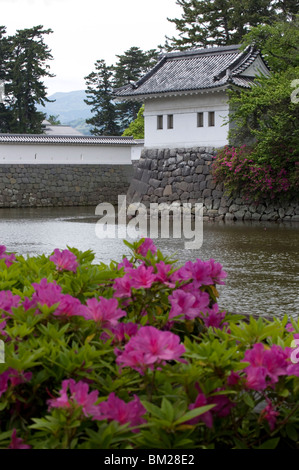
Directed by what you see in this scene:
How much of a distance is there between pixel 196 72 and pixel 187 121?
1670 millimetres

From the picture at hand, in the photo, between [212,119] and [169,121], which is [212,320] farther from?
[169,121]

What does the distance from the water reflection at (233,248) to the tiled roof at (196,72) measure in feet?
15.8

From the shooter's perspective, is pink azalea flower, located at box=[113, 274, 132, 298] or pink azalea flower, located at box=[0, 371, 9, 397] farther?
pink azalea flower, located at box=[113, 274, 132, 298]

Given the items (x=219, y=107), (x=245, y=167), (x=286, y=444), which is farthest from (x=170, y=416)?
(x=219, y=107)

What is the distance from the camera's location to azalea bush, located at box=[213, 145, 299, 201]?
63.5 feet

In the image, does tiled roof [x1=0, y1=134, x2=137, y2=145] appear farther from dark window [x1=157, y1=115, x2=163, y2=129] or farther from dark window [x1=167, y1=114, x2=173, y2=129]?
dark window [x1=167, y1=114, x2=173, y2=129]

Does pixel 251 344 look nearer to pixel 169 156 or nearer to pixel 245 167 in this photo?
pixel 245 167

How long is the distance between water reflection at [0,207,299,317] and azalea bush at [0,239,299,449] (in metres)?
5.08

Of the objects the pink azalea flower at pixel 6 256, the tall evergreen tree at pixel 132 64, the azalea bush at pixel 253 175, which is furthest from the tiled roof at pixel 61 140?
the pink azalea flower at pixel 6 256

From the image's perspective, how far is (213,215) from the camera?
21844mm

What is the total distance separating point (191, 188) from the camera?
75.6 ft

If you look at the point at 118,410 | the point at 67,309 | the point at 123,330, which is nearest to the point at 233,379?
the point at 118,410

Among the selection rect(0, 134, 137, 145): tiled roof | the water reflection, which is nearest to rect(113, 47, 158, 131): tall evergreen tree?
rect(0, 134, 137, 145): tiled roof

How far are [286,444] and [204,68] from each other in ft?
72.6
